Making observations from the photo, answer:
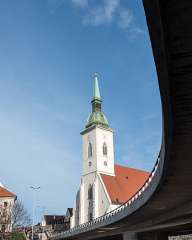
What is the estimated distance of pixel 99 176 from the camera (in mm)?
89062

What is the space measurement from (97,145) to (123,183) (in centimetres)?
1006

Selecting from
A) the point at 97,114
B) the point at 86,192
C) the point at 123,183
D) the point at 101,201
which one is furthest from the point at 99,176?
the point at 97,114

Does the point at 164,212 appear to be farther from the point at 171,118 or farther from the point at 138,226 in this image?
the point at 171,118

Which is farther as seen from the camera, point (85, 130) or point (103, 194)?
point (85, 130)

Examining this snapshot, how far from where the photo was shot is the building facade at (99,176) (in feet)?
283

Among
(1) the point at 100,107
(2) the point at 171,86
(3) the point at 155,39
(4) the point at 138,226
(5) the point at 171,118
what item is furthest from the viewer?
(1) the point at 100,107

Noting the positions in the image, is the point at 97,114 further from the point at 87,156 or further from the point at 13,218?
the point at 13,218

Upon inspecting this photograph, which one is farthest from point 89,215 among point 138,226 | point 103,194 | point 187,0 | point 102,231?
point 187,0

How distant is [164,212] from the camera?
31.2 m

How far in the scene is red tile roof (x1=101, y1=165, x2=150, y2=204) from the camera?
8719cm

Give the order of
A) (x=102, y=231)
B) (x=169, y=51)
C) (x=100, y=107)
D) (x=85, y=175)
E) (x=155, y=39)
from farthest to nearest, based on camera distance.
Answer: (x=100, y=107)
(x=85, y=175)
(x=102, y=231)
(x=169, y=51)
(x=155, y=39)

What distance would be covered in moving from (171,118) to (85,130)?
86568 mm

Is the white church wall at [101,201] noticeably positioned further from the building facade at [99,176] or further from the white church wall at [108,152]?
the white church wall at [108,152]

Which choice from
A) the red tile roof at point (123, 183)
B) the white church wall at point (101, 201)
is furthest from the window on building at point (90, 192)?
the red tile roof at point (123, 183)
